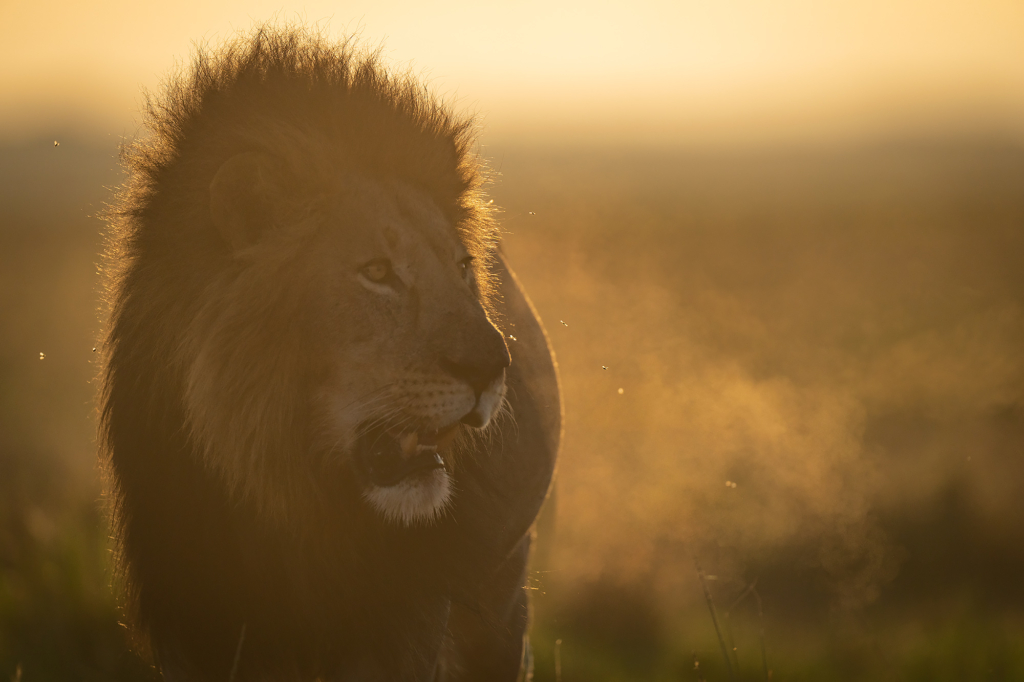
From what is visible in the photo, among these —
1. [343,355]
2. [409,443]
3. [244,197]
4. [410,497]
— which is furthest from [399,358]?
[244,197]

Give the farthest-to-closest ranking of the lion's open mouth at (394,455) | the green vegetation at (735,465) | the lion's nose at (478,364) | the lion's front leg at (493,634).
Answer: the green vegetation at (735,465)
the lion's front leg at (493,634)
the lion's open mouth at (394,455)
the lion's nose at (478,364)

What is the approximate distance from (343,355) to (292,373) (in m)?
0.16

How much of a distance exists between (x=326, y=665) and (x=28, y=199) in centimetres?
4787

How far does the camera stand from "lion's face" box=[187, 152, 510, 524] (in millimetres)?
2646

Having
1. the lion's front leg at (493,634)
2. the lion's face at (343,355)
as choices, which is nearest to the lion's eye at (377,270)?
the lion's face at (343,355)

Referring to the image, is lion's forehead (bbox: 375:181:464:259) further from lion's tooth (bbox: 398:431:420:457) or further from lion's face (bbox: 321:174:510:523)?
lion's tooth (bbox: 398:431:420:457)

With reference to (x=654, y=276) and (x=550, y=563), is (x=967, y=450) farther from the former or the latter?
(x=654, y=276)

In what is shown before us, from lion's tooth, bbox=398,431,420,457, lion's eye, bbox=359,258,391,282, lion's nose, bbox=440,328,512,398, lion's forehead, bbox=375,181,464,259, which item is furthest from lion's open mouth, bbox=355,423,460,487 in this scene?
lion's forehead, bbox=375,181,464,259

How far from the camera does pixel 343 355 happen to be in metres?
2.67

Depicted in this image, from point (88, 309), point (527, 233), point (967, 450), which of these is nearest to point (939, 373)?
point (967, 450)

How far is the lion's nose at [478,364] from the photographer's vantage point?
262cm

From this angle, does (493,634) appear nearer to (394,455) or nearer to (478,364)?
(394,455)

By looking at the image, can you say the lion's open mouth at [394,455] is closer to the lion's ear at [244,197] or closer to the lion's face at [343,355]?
the lion's face at [343,355]

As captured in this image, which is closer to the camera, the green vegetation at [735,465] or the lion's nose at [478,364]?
the lion's nose at [478,364]
